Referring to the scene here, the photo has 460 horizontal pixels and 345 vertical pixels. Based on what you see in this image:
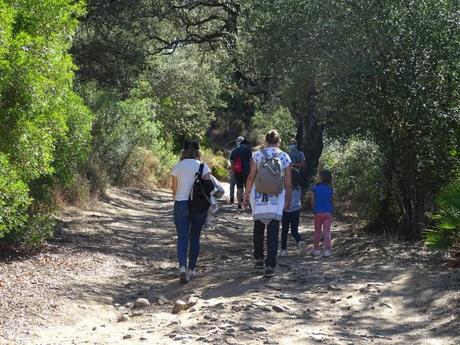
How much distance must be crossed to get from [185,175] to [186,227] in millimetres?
652

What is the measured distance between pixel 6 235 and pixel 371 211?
22.7 feet

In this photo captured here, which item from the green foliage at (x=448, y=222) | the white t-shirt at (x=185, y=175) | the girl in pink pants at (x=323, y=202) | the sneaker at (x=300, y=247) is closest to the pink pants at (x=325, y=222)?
the girl in pink pants at (x=323, y=202)

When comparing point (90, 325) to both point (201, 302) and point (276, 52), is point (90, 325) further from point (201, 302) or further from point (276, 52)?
point (276, 52)

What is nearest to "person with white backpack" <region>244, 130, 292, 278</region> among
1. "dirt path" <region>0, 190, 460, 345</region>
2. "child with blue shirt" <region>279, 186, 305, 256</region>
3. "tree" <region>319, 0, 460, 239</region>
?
"dirt path" <region>0, 190, 460, 345</region>

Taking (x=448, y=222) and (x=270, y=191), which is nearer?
(x=270, y=191)

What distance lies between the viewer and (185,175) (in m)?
8.11

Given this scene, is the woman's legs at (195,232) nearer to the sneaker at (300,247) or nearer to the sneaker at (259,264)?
the sneaker at (259,264)

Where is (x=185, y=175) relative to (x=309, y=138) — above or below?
below

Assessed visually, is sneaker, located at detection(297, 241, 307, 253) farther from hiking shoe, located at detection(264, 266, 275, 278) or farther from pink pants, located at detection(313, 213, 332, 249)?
hiking shoe, located at detection(264, 266, 275, 278)

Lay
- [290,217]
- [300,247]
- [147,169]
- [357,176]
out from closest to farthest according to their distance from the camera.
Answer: [290,217] → [300,247] → [357,176] → [147,169]

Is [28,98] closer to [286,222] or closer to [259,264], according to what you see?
[259,264]

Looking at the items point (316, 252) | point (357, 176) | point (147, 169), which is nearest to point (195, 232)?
point (316, 252)

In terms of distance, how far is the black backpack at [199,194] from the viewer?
8.07 m

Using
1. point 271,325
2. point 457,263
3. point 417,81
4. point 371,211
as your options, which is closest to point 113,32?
point 371,211
